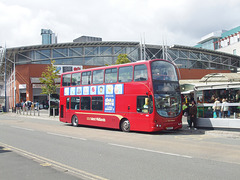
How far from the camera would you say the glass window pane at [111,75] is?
15488 mm

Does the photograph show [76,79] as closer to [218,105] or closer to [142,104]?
[142,104]

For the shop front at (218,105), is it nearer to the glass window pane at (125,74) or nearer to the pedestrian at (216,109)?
the pedestrian at (216,109)

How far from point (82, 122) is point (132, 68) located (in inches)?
240

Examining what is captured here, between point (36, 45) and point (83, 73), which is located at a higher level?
point (36, 45)

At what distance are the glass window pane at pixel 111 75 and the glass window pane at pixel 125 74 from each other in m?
0.47

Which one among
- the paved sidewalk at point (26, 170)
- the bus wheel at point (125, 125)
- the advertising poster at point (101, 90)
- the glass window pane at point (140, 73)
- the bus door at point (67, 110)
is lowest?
the paved sidewalk at point (26, 170)

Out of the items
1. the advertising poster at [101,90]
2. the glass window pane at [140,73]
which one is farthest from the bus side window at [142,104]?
the advertising poster at [101,90]

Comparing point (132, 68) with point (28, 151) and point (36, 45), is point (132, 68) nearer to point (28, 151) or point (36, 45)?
point (28, 151)

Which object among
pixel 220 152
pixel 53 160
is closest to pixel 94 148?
pixel 53 160

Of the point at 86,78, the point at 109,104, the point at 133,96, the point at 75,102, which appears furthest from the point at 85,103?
the point at 133,96

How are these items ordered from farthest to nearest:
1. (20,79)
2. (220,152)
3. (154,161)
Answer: (20,79)
(220,152)
(154,161)

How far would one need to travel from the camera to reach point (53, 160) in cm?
758

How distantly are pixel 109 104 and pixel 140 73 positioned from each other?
316 centimetres

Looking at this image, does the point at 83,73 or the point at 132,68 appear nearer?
the point at 132,68
